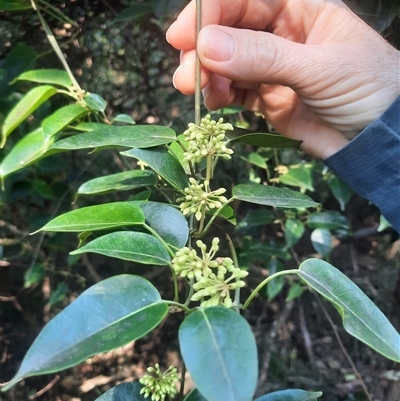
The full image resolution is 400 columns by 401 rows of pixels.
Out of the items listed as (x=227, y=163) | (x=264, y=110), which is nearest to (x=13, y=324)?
(x=227, y=163)

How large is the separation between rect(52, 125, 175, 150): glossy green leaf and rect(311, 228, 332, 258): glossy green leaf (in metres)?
0.84

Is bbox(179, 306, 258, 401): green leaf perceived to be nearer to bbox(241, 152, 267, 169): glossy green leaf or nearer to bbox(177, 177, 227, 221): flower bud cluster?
bbox(177, 177, 227, 221): flower bud cluster

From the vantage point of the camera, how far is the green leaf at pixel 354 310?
1.32 feet

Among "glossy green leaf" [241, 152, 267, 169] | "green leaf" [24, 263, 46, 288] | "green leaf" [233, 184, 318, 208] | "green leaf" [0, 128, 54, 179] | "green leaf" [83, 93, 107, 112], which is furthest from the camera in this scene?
"green leaf" [24, 263, 46, 288]

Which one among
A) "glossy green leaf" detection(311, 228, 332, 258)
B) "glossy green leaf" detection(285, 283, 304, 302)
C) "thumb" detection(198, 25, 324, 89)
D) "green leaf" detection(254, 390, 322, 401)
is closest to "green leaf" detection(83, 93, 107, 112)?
"thumb" detection(198, 25, 324, 89)

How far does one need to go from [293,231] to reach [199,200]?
2.62ft

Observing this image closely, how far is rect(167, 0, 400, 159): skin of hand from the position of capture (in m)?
0.75

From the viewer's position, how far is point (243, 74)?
77 cm

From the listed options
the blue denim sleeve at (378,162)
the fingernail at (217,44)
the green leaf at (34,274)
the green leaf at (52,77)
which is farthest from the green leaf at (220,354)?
the green leaf at (34,274)

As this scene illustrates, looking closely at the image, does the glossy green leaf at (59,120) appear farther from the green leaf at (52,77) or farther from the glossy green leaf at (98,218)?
the glossy green leaf at (98,218)

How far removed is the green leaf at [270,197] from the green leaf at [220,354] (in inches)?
8.1

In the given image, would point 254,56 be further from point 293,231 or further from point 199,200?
point 293,231

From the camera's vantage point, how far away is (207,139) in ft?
1.82

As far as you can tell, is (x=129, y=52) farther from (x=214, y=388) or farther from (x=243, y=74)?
(x=214, y=388)
